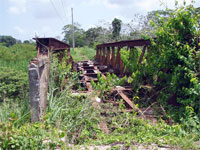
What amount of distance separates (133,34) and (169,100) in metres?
17.7

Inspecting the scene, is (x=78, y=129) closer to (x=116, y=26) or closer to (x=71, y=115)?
(x=71, y=115)

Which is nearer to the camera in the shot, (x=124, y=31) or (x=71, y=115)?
(x=71, y=115)

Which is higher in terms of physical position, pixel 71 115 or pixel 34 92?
pixel 34 92

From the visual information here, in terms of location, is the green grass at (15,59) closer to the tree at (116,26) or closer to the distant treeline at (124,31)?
the distant treeline at (124,31)

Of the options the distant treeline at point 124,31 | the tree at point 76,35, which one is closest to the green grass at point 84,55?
the distant treeline at point 124,31

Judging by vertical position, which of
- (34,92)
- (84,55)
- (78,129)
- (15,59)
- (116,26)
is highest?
(116,26)

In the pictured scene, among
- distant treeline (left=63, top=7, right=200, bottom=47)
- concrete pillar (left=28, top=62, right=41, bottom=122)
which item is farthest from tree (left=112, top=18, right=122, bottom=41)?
concrete pillar (left=28, top=62, right=41, bottom=122)

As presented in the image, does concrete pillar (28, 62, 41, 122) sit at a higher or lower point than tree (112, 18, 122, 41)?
lower

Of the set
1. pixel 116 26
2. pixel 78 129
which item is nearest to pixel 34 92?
pixel 78 129

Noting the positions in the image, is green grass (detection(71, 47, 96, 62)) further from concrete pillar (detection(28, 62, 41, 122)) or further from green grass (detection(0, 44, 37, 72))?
concrete pillar (detection(28, 62, 41, 122))

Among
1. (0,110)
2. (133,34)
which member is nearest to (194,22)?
(0,110)

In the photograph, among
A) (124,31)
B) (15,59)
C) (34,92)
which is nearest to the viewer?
(34,92)

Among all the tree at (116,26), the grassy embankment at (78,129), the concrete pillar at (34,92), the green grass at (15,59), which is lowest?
the grassy embankment at (78,129)

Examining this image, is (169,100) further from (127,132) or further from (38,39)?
(38,39)
